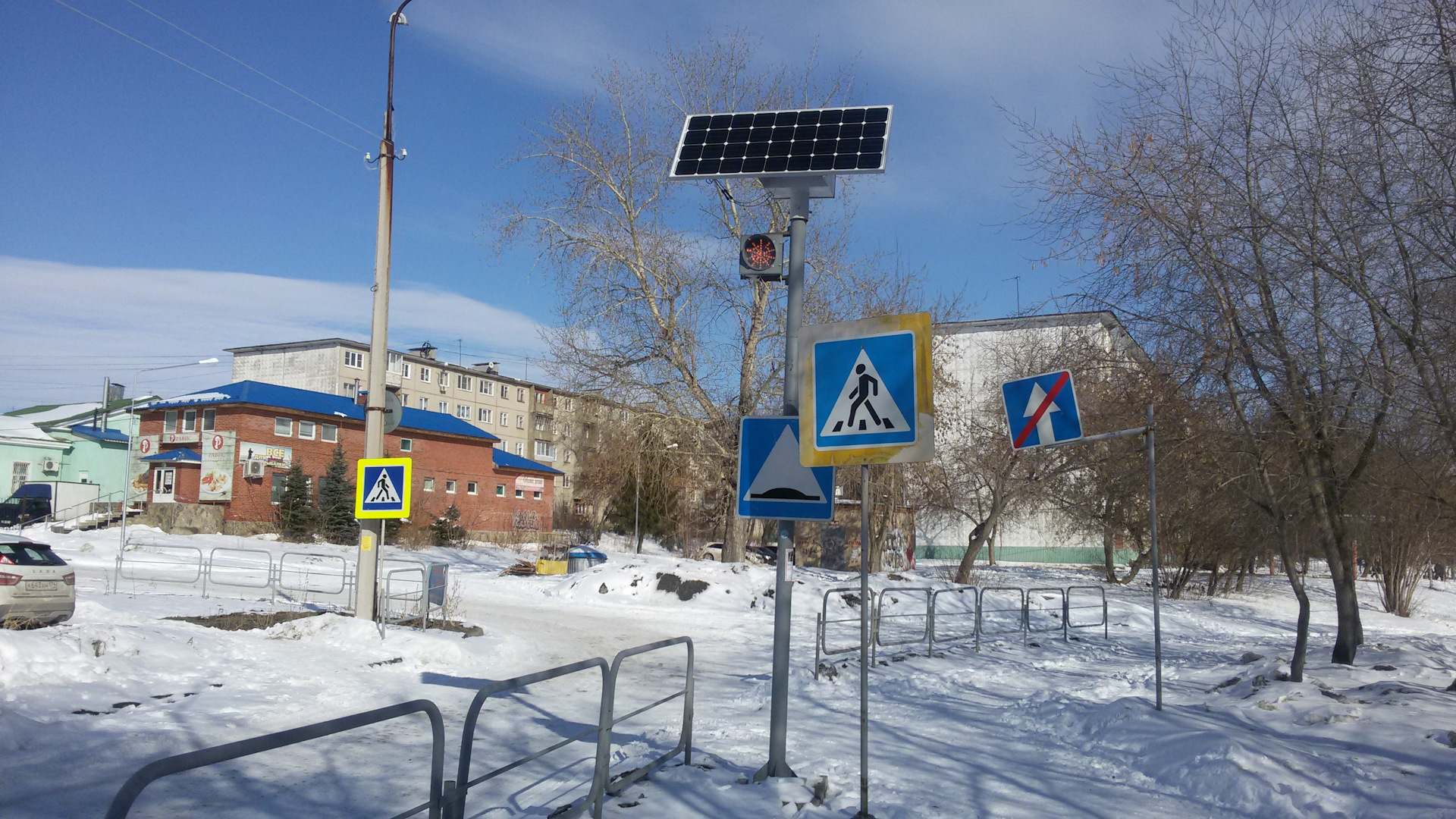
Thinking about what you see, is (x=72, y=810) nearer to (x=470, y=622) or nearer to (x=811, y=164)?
(x=811, y=164)

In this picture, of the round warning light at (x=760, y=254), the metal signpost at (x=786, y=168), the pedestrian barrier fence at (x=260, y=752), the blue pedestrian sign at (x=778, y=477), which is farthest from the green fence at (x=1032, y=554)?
the pedestrian barrier fence at (x=260, y=752)

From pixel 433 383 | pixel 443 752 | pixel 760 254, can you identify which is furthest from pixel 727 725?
pixel 433 383

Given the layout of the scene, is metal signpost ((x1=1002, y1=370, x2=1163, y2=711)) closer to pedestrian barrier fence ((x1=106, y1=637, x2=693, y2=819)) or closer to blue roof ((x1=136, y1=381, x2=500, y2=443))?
pedestrian barrier fence ((x1=106, y1=637, x2=693, y2=819))

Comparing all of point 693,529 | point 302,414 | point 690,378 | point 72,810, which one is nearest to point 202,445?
point 302,414

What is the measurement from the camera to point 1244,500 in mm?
14359

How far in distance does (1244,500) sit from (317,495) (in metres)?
41.9

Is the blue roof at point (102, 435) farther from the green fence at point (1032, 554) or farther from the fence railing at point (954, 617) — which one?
the fence railing at point (954, 617)

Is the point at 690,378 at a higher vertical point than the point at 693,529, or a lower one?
higher

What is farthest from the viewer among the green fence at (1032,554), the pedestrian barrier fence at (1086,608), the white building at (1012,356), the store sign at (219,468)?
the green fence at (1032,554)

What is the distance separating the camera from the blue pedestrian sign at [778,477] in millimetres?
6645

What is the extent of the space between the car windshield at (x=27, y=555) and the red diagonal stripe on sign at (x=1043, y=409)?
39.8ft

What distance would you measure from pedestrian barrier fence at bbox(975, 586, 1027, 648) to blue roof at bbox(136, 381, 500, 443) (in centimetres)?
3027

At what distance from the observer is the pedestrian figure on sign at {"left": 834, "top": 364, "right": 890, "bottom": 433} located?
5.85 m

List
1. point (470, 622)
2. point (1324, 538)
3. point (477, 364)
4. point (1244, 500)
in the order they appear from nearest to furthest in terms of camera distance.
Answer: point (1324, 538)
point (1244, 500)
point (470, 622)
point (477, 364)
